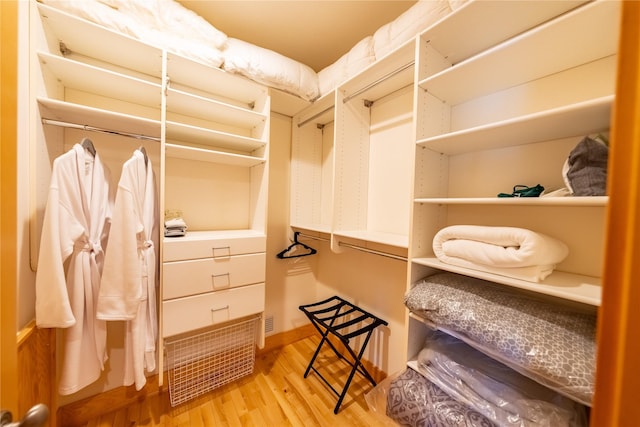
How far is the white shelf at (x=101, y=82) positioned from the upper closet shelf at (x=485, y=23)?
1498mm

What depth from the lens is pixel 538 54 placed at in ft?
2.91

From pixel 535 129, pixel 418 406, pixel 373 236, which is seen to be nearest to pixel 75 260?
pixel 373 236

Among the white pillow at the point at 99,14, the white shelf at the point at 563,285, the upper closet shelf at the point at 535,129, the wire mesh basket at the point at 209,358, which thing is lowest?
the wire mesh basket at the point at 209,358

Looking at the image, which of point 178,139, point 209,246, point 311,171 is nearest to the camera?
point 209,246

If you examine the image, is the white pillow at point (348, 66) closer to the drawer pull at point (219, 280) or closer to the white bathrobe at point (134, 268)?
the white bathrobe at point (134, 268)

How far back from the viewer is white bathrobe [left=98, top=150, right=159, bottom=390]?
3.70 feet

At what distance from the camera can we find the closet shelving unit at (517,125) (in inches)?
30.3

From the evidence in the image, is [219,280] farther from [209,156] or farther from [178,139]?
[178,139]

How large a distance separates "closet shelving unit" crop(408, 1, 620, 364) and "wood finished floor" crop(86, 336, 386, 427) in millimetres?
758

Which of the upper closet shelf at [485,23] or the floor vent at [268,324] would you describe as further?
the floor vent at [268,324]

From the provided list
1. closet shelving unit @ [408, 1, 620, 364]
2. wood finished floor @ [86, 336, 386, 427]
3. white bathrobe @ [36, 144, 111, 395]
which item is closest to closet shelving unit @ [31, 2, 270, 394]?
white bathrobe @ [36, 144, 111, 395]

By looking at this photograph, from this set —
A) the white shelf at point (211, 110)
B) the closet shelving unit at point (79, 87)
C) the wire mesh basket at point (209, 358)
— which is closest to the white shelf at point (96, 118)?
the closet shelving unit at point (79, 87)

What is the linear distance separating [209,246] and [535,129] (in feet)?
5.52

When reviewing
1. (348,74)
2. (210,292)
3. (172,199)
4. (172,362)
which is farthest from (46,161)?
(348,74)
